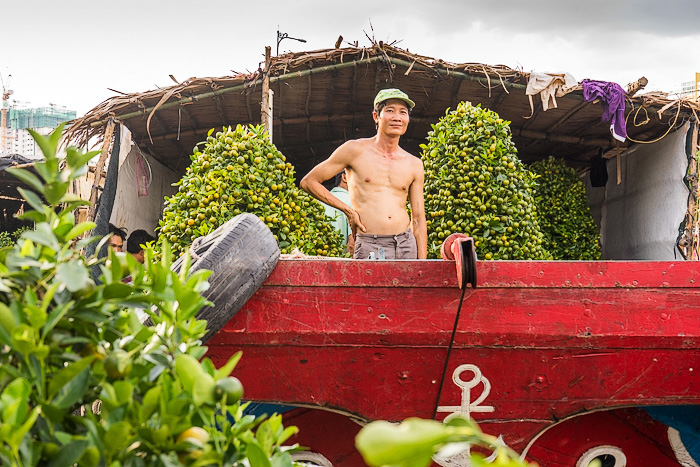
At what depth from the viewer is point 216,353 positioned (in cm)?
213

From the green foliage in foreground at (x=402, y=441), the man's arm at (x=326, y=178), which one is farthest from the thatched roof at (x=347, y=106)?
the green foliage in foreground at (x=402, y=441)

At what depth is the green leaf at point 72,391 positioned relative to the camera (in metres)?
0.70

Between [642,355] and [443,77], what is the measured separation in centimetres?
381

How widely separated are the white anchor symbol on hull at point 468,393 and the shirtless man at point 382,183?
171cm

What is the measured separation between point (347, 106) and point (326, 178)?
287cm

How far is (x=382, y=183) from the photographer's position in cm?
392

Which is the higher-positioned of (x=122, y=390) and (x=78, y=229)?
(x=78, y=229)

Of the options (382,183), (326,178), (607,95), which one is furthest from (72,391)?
(607,95)

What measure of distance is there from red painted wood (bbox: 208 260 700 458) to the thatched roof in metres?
3.37

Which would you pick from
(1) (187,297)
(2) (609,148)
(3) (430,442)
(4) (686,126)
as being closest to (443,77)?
(4) (686,126)

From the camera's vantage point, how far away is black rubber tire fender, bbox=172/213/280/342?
1909mm

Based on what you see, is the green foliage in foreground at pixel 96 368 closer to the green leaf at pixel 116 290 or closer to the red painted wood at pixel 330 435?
the green leaf at pixel 116 290

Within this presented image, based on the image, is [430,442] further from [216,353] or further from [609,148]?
[609,148]

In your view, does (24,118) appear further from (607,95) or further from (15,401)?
(15,401)
